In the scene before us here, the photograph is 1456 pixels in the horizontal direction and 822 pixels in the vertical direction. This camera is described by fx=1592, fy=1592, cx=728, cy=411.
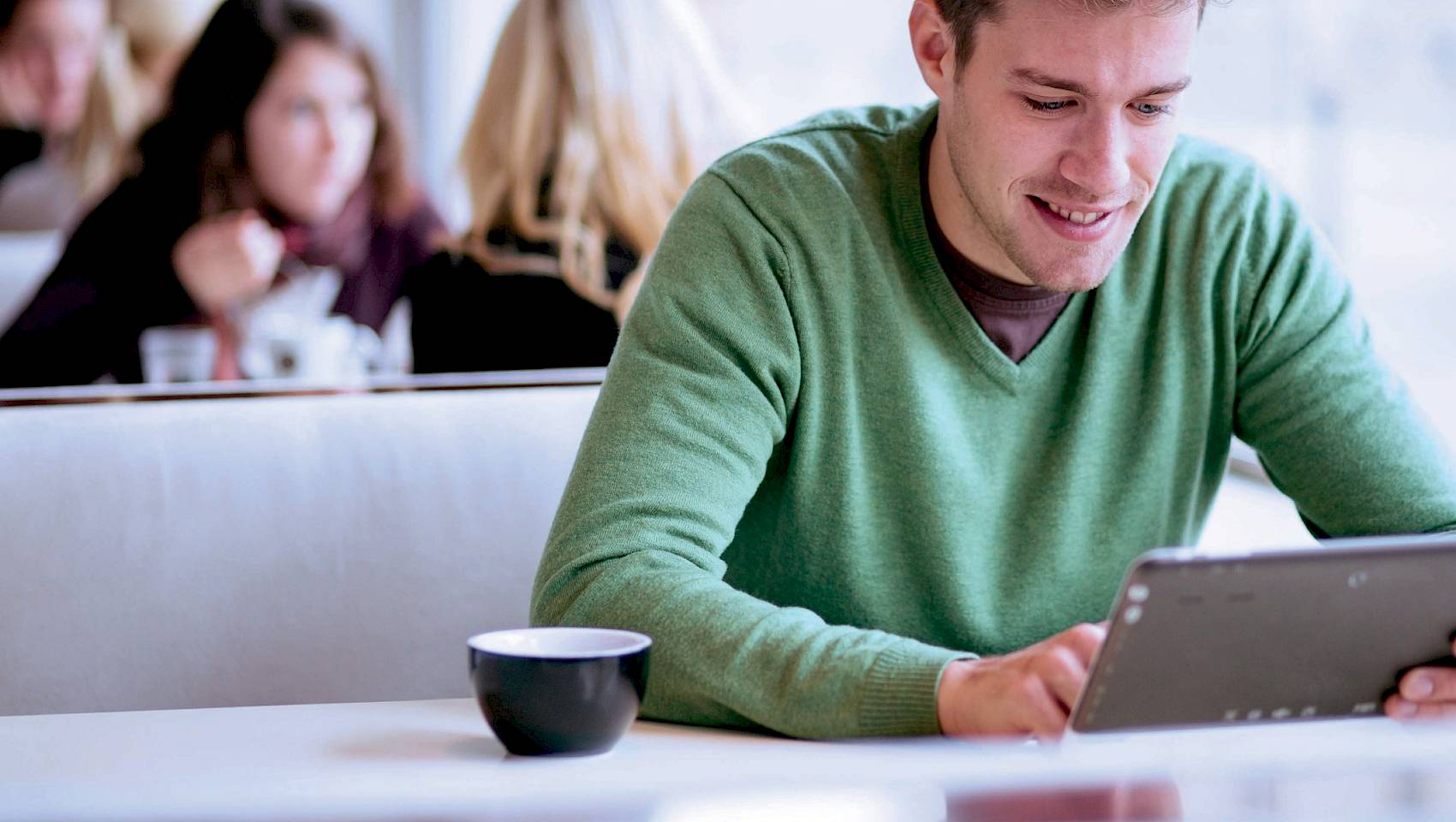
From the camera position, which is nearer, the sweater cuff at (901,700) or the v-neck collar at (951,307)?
the sweater cuff at (901,700)

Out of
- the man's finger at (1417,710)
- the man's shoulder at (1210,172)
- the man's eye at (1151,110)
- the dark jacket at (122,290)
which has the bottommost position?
the dark jacket at (122,290)

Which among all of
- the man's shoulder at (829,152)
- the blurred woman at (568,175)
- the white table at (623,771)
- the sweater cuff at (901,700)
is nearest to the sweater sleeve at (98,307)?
the blurred woman at (568,175)

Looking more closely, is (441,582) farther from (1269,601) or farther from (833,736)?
(1269,601)

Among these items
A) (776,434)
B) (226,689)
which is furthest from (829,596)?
(226,689)

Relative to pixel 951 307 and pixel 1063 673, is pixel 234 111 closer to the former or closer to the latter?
pixel 951 307

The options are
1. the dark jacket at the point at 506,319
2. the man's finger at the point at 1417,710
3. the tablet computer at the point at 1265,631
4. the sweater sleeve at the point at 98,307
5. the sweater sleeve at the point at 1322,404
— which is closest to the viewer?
the tablet computer at the point at 1265,631

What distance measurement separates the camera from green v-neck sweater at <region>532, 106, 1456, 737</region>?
1.14 metres

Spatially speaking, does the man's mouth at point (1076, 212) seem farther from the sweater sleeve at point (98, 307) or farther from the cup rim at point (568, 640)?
the sweater sleeve at point (98, 307)

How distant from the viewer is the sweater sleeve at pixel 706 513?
0.88 m

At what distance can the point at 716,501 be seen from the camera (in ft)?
3.44

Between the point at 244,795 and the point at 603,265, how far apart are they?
1.58 m

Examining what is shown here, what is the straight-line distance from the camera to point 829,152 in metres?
1.30

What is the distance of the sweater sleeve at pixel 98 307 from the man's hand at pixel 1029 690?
2.09 m

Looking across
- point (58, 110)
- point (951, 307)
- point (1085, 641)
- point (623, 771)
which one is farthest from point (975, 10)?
point (58, 110)
